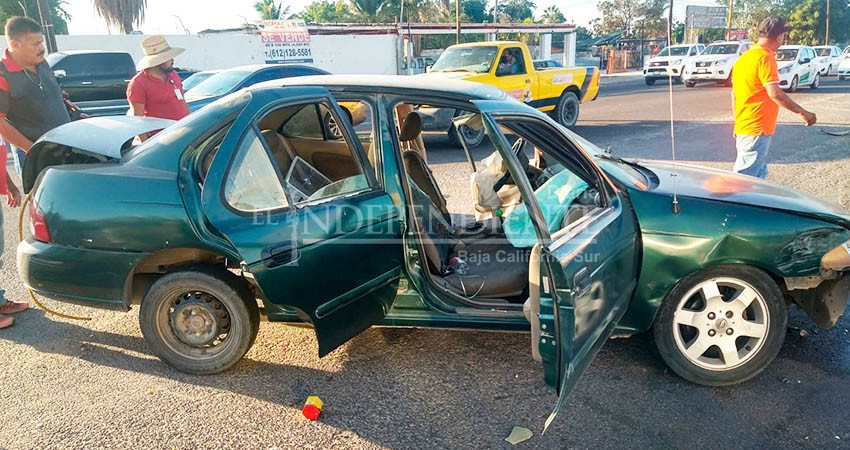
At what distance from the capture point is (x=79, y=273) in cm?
309

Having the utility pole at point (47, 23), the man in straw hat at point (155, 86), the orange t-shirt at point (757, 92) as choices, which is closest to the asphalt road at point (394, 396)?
the orange t-shirt at point (757, 92)

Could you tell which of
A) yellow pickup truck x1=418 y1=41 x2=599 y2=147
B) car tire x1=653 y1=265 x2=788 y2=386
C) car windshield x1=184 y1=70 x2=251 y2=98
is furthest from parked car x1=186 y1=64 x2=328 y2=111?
car tire x1=653 y1=265 x2=788 y2=386

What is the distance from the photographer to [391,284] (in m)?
3.09

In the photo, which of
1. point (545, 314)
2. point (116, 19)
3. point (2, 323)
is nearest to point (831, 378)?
Result: point (545, 314)

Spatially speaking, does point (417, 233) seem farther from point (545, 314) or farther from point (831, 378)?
point (831, 378)

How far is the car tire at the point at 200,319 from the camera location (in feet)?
10.1

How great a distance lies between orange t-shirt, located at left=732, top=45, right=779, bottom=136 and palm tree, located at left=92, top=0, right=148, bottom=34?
94.9 ft

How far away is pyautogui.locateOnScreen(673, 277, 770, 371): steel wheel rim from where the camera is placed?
9.67ft

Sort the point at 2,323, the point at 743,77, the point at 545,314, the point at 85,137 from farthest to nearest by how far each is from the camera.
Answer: the point at 743,77 → the point at 2,323 → the point at 85,137 → the point at 545,314

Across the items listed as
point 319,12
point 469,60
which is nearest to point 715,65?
point 469,60

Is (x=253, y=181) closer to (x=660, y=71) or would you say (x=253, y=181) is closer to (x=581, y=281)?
(x=581, y=281)

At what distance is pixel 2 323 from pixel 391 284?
8.98 feet

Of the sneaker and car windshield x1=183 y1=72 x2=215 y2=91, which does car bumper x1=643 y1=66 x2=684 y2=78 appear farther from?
the sneaker

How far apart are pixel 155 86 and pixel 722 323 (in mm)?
5022
